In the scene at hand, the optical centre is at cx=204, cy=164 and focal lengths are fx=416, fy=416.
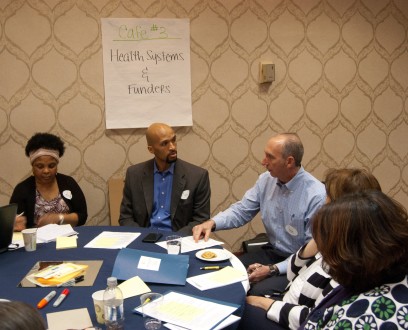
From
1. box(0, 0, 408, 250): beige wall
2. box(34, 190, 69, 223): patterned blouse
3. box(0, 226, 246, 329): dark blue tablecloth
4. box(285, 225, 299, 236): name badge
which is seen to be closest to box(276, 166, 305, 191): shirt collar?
box(285, 225, 299, 236): name badge

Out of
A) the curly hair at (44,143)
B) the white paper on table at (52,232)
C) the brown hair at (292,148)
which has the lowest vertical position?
the white paper on table at (52,232)

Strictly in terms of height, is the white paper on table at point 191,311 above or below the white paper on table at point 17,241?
below

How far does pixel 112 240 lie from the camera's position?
210 centimetres

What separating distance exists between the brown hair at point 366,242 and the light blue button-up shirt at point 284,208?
1065mm

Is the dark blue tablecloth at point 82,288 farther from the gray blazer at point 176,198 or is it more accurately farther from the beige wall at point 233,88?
the beige wall at point 233,88

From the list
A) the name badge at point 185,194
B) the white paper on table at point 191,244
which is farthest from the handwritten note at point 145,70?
the white paper on table at point 191,244

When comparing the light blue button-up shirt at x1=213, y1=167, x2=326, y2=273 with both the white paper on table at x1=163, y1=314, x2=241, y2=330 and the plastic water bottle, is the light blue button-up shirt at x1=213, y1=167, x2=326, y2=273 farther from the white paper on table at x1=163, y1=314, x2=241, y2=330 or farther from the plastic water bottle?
the plastic water bottle

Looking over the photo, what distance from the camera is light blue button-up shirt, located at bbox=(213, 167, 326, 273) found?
2.35 metres

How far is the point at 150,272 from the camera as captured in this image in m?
1.65

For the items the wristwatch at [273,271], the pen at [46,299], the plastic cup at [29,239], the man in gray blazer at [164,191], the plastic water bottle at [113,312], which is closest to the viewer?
the plastic water bottle at [113,312]

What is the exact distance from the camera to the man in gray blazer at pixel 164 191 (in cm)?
274

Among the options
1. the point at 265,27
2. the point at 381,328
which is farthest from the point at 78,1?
the point at 381,328

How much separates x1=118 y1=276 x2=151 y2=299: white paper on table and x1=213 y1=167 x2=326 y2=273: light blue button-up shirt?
0.94 m

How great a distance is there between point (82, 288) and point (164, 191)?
1279mm
